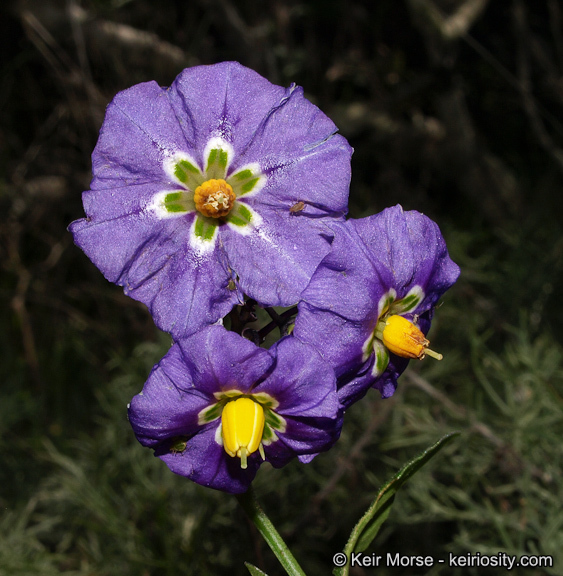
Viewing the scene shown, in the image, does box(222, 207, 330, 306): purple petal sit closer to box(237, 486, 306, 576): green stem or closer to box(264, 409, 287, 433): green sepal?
box(264, 409, 287, 433): green sepal

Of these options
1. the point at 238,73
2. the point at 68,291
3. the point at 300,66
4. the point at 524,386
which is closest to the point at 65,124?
the point at 68,291

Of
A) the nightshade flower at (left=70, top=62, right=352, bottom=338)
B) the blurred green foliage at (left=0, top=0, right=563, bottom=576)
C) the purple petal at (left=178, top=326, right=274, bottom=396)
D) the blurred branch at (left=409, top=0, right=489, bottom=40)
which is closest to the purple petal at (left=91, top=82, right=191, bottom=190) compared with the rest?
the nightshade flower at (left=70, top=62, right=352, bottom=338)

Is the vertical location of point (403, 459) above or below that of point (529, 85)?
below

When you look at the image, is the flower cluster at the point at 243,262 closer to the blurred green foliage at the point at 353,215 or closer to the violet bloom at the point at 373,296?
the violet bloom at the point at 373,296

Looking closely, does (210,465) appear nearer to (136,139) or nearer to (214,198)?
(214,198)

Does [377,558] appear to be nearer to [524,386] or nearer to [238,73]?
[524,386]

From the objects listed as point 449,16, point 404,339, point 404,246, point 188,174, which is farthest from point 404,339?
point 449,16

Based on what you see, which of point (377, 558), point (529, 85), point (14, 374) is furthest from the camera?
point (529, 85)
